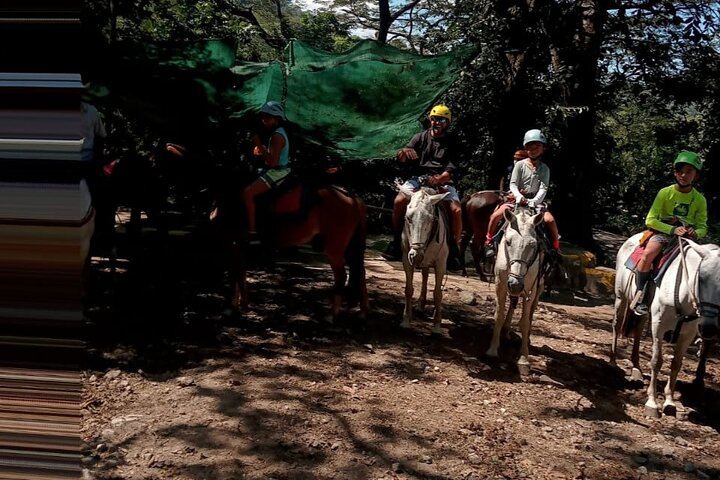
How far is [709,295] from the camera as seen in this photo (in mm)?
4516

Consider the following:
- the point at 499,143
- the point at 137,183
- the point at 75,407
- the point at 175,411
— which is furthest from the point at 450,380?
the point at 499,143

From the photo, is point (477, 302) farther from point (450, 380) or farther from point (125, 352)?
point (125, 352)

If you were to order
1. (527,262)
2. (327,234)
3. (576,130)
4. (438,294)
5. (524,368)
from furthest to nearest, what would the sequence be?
(576,130), (438,294), (327,234), (524,368), (527,262)

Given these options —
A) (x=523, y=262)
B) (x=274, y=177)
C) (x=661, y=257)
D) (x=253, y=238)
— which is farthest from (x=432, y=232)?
(x=661, y=257)

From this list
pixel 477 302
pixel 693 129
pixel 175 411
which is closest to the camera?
pixel 175 411

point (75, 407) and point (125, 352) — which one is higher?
point (75, 407)

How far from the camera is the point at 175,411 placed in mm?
4309

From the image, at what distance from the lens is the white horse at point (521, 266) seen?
540cm

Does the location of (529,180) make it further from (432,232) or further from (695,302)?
(695,302)

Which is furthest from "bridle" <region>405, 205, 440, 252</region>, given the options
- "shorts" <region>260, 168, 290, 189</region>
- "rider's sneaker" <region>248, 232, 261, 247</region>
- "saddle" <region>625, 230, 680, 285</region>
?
"saddle" <region>625, 230, 680, 285</region>

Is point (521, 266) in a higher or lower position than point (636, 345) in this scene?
higher

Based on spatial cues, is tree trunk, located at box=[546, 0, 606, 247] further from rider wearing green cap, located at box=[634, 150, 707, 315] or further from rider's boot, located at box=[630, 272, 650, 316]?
rider's boot, located at box=[630, 272, 650, 316]

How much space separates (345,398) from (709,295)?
3099 millimetres

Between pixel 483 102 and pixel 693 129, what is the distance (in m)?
6.55
